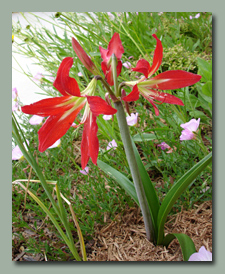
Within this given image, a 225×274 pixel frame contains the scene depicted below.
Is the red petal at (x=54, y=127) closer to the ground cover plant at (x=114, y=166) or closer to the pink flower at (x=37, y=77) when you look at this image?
the ground cover plant at (x=114, y=166)

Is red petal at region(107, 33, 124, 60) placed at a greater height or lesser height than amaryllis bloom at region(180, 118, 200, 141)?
greater

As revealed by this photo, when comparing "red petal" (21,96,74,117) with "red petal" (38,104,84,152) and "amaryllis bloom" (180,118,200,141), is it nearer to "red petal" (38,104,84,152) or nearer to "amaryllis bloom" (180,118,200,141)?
"red petal" (38,104,84,152)

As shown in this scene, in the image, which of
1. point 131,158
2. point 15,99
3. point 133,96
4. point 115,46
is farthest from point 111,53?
point 15,99

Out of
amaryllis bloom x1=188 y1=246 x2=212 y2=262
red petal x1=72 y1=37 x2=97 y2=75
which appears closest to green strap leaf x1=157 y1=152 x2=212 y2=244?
amaryllis bloom x1=188 y1=246 x2=212 y2=262

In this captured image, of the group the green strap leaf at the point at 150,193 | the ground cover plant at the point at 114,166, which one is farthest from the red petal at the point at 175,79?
the green strap leaf at the point at 150,193

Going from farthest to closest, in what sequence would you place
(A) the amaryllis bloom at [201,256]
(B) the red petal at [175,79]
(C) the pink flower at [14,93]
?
(C) the pink flower at [14,93], (A) the amaryllis bloom at [201,256], (B) the red petal at [175,79]

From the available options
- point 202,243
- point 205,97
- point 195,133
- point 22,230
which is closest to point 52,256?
point 22,230

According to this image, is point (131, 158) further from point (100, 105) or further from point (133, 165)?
point (100, 105)
